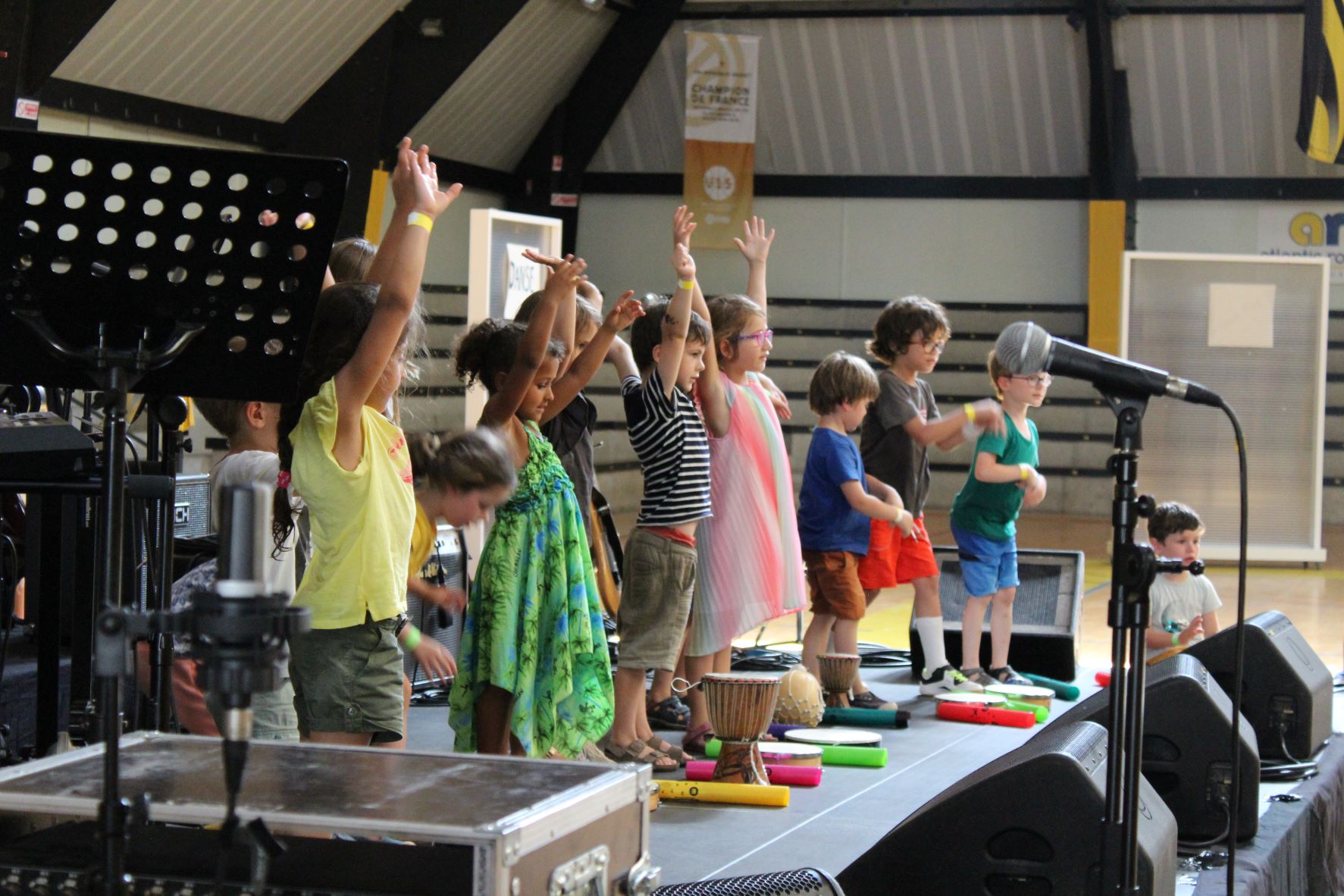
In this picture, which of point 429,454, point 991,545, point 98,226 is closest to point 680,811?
point 429,454

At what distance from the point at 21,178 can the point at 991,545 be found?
350 cm

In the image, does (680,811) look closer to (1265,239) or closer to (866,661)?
(866,661)

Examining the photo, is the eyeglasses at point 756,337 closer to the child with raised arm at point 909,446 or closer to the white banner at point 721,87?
the child with raised arm at point 909,446

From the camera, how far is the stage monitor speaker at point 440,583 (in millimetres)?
4676

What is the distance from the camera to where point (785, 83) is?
12.3 m

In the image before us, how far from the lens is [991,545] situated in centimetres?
467

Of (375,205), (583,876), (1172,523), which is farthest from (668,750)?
(375,205)

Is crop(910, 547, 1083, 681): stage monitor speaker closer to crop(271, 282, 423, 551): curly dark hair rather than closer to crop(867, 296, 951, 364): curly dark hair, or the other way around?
crop(867, 296, 951, 364): curly dark hair

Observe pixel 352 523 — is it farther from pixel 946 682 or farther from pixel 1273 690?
pixel 946 682

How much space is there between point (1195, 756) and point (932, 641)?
1840 mm

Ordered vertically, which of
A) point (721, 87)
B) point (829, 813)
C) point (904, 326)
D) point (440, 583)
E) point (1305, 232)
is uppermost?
point (721, 87)

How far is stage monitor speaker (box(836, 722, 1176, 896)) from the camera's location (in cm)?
222

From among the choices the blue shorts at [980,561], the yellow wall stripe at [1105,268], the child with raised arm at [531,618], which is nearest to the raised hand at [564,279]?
the child with raised arm at [531,618]

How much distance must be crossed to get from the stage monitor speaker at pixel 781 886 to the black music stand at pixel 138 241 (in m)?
0.96
